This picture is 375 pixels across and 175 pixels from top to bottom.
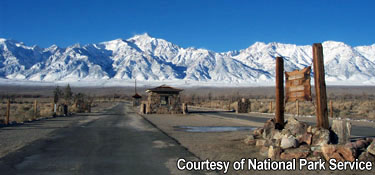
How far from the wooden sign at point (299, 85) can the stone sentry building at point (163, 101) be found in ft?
79.4

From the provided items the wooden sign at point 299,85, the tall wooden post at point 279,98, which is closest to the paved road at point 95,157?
the tall wooden post at point 279,98

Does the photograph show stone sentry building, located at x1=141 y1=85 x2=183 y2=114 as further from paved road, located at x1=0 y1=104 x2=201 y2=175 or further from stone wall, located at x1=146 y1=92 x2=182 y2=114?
paved road, located at x1=0 y1=104 x2=201 y2=175

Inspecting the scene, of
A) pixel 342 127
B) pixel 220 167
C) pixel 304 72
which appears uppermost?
pixel 304 72

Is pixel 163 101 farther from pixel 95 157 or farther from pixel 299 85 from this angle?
pixel 95 157

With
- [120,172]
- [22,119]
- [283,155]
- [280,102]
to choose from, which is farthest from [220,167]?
[22,119]

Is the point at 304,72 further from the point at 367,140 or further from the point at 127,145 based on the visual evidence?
the point at 127,145

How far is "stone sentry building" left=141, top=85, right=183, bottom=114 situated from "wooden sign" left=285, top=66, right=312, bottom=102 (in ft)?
79.4

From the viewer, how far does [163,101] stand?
120 feet

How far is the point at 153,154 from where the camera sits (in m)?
9.95

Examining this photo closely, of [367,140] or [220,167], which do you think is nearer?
[220,167]

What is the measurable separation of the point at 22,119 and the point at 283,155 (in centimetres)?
2041

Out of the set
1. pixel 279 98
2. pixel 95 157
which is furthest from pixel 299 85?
pixel 95 157

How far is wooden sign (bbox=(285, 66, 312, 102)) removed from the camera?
37.5ft

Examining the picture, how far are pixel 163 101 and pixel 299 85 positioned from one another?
25746 mm
